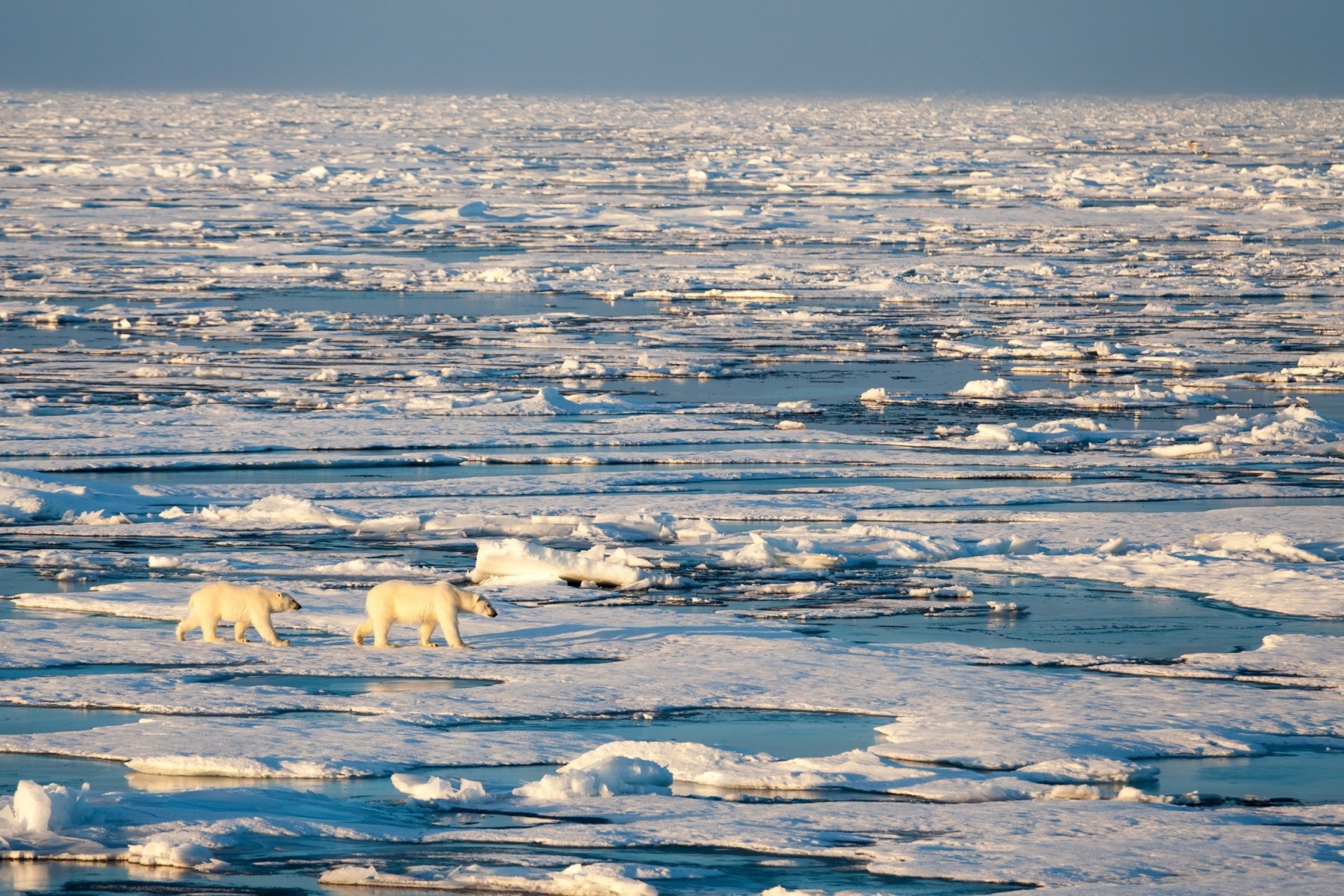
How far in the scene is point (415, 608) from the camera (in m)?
8.04

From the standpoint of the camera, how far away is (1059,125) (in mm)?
93875

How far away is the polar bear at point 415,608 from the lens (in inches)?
316

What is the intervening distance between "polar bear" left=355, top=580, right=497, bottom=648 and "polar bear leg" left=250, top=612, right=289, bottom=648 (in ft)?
1.23

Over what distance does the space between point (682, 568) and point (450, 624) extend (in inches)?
79.2

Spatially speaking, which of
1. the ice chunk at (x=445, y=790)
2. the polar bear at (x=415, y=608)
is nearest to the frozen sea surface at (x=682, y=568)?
the ice chunk at (x=445, y=790)

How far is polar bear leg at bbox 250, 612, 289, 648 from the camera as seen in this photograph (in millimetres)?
8047

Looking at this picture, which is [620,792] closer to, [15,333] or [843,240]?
[15,333]

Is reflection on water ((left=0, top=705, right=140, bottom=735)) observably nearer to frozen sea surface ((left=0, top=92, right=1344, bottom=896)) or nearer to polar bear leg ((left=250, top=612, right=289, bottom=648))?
frozen sea surface ((left=0, top=92, right=1344, bottom=896))

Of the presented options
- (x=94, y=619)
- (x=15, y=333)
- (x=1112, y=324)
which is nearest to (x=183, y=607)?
(x=94, y=619)

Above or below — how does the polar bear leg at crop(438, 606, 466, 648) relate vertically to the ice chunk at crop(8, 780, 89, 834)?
above

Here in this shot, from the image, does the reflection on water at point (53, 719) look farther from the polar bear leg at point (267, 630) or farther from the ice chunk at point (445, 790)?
the ice chunk at point (445, 790)

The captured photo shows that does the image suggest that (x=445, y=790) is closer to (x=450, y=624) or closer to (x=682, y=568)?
(x=450, y=624)

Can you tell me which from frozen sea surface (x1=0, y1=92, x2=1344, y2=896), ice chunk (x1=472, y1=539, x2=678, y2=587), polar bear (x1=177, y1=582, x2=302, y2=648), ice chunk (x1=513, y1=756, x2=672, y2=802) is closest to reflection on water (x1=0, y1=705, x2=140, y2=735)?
frozen sea surface (x1=0, y1=92, x2=1344, y2=896)

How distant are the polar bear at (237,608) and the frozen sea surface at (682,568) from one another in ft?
0.27
